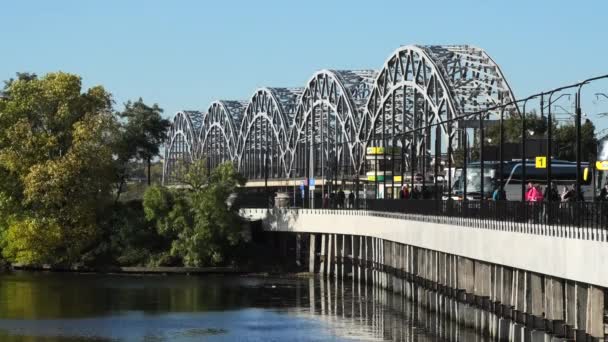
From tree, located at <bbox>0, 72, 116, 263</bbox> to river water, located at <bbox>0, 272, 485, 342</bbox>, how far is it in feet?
22.8

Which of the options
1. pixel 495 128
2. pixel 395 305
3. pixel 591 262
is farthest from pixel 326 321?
pixel 495 128

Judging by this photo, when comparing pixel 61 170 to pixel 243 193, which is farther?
pixel 243 193

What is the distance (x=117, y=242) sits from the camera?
407 feet

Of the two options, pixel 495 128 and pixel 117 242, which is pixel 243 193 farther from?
pixel 495 128

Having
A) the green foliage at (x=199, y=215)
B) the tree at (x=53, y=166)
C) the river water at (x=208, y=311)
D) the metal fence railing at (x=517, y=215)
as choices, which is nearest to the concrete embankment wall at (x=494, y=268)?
the metal fence railing at (x=517, y=215)

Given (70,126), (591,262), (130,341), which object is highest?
(70,126)

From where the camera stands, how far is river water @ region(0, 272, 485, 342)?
7125cm

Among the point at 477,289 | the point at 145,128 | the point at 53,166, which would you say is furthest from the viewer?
the point at 145,128

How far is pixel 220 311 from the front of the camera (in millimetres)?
85375

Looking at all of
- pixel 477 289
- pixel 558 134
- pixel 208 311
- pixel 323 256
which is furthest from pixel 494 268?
pixel 558 134

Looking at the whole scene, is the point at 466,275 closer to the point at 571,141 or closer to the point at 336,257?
the point at 336,257

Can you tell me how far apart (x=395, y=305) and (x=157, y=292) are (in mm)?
20578

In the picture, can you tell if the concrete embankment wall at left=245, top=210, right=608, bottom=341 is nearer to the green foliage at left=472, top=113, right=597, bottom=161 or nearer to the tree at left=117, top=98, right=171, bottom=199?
the green foliage at left=472, top=113, right=597, bottom=161

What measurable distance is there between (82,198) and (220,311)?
125 ft
